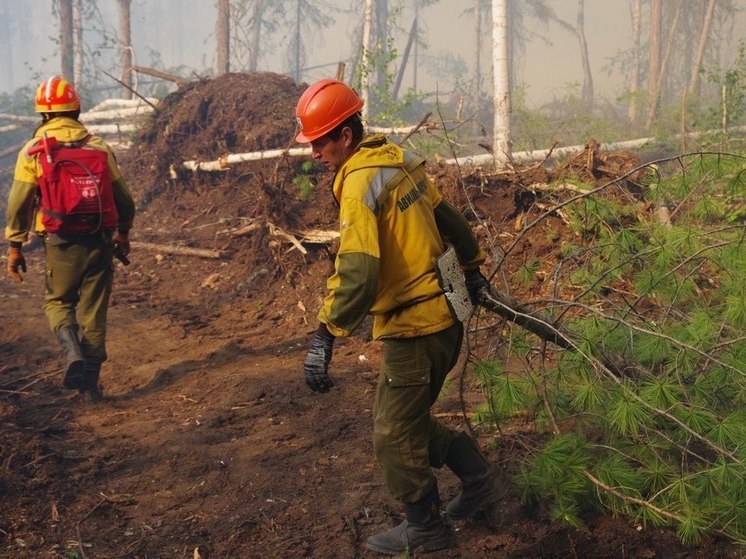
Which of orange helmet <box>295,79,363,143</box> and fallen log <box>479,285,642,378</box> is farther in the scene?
fallen log <box>479,285,642,378</box>

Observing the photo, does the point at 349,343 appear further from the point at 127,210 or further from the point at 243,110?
the point at 243,110

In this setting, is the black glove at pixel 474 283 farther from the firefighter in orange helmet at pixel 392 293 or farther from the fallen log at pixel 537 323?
the firefighter in orange helmet at pixel 392 293

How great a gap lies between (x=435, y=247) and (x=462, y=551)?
1.46m

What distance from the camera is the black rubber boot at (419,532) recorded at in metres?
3.37

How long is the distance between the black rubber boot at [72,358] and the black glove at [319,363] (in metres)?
3.11

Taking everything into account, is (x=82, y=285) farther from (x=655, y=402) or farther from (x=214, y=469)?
(x=655, y=402)

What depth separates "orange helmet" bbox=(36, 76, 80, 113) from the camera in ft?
17.6

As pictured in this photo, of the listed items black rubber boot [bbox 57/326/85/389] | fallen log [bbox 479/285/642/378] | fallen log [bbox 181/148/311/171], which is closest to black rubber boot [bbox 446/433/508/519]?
fallen log [bbox 479/285/642/378]

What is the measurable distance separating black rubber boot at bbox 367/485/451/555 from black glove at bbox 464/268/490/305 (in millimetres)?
953

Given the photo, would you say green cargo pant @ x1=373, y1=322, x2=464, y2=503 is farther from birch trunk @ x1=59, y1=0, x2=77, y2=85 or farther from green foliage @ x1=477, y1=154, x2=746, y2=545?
birch trunk @ x1=59, y1=0, x2=77, y2=85

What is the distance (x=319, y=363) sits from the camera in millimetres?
3133

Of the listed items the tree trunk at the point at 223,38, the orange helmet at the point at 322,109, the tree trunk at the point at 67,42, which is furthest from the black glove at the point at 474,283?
the tree trunk at the point at 67,42

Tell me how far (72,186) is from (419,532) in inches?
145

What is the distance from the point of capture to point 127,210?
5.86 m
